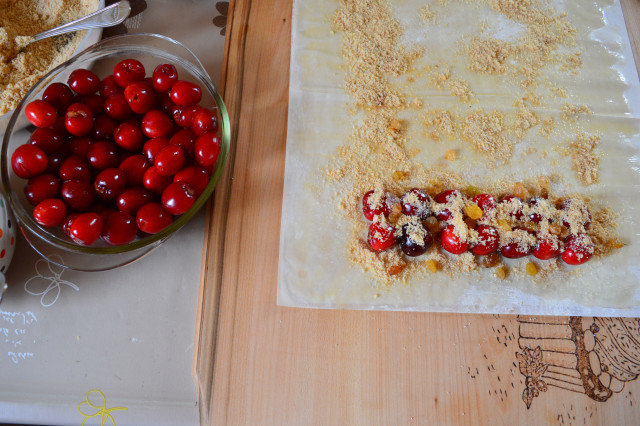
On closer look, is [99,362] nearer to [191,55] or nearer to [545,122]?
[191,55]

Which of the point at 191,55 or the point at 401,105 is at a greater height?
the point at 191,55

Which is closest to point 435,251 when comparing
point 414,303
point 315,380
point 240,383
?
point 414,303

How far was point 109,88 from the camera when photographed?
31.1 inches

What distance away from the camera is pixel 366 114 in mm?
920

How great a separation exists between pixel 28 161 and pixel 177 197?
261mm

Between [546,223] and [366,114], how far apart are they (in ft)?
1.43

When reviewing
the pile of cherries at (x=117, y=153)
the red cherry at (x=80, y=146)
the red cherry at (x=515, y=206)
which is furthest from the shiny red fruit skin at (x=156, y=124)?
the red cherry at (x=515, y=206)

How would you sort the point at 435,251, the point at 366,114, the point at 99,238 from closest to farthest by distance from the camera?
the point at 99,238 < the point at 435,251 < the point at 366,114

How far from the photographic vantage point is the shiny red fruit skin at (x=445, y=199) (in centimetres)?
81

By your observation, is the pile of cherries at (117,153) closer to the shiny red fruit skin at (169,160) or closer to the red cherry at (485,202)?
the shiny red fruit skin at (169,160)

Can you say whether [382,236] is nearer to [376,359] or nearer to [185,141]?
[376,359]

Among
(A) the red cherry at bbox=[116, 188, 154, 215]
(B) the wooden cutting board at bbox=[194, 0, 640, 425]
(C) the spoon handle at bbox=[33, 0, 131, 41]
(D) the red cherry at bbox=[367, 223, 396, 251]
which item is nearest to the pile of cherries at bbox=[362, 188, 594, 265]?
(D) the red cherry at bbox=[367, 223, 396, 251]

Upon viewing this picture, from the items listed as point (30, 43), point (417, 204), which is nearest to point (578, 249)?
point (417, 204)

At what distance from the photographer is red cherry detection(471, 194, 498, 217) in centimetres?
81
